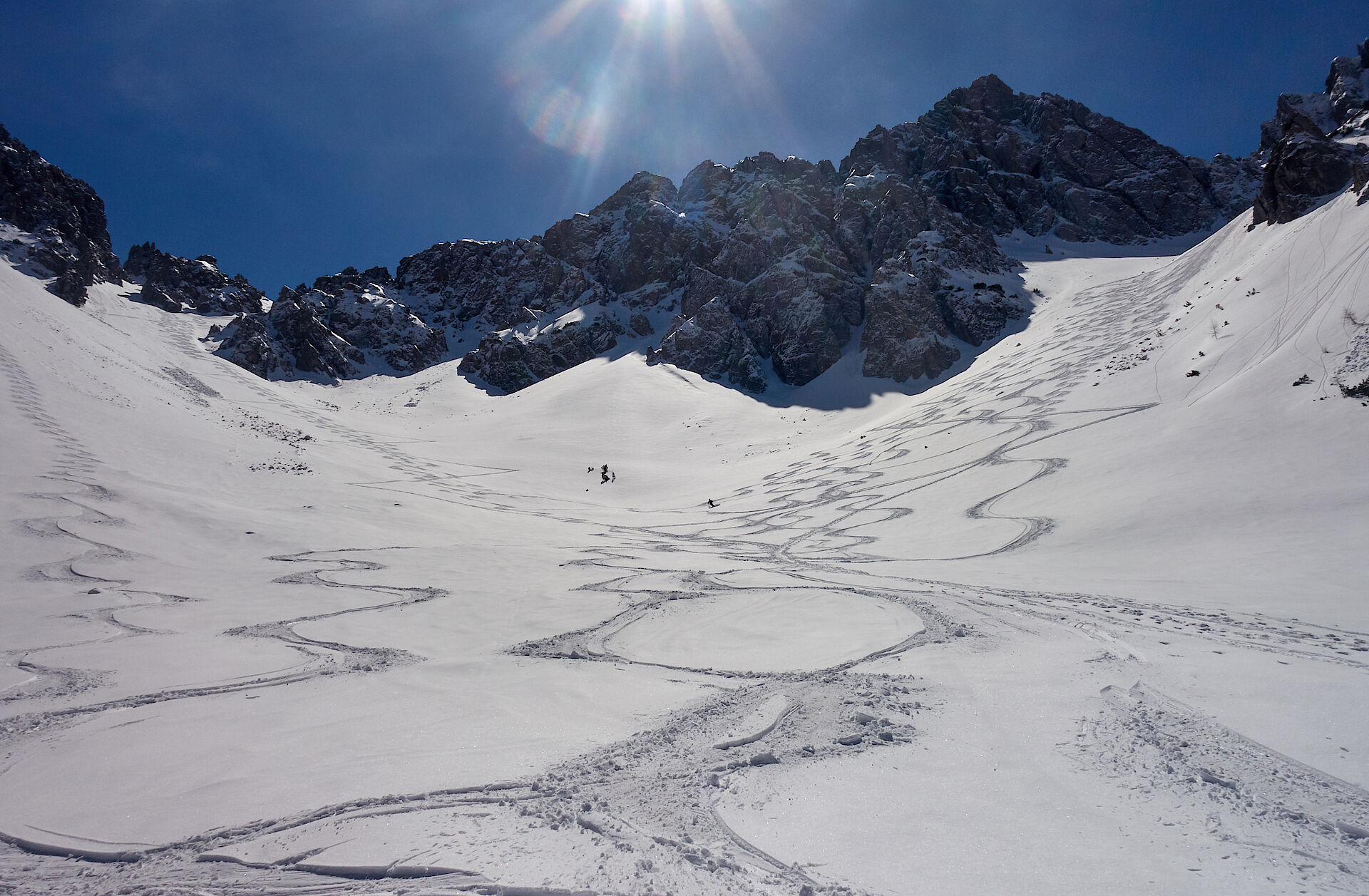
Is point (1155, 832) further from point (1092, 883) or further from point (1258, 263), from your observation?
point (1258, 263)

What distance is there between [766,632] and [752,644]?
550 mm

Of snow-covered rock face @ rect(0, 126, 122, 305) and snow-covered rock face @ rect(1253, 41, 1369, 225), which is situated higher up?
snow-covered rock face @ rect(0, 126, 122, 305)

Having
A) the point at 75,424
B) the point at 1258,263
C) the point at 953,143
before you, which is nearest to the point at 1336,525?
the point at 1258,263

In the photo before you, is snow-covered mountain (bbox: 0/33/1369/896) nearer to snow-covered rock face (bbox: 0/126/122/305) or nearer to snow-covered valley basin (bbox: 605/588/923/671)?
snow-covered valley basin (bbox: 605/588/923/671)

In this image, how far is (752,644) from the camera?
6.53 m

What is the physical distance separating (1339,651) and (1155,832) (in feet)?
14.0

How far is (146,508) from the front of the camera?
11.3m

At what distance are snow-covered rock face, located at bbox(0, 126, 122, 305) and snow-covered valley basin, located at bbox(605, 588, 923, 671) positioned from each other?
77.1m

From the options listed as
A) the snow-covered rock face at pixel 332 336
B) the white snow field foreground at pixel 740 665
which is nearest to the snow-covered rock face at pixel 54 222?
the snow-covered rock face at pixel 332 336

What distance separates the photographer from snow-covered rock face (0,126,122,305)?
5781 centimetres

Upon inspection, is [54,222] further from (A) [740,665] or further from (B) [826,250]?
(A) [740,665]

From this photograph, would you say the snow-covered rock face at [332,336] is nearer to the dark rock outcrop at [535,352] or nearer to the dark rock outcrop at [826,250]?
the dark rock outcrop at [826,250]

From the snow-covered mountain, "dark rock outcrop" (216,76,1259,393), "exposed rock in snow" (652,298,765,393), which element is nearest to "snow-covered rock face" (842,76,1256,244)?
"dark rock outcrop" (216,76,1259,393)

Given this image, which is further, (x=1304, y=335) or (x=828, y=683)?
(x=1304, y=335)
